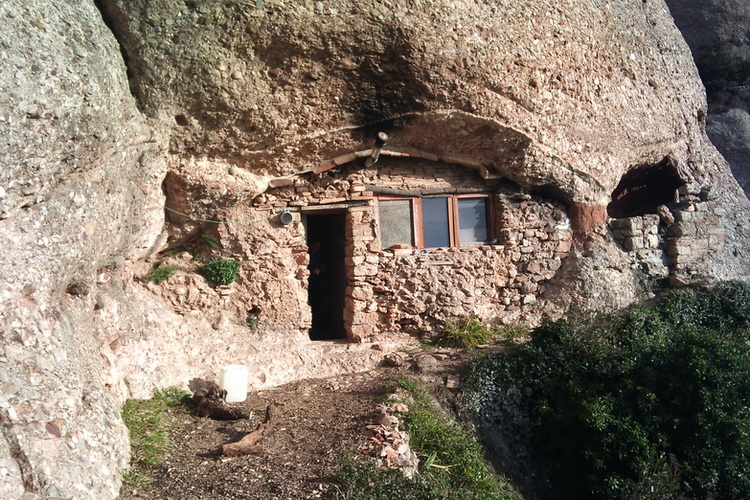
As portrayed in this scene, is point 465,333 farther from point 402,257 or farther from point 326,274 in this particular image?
point 326,274

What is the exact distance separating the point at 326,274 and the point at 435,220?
200 centimetres

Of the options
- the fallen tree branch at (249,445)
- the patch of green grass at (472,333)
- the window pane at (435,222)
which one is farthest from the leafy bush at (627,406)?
the fallen tree branch at (249,445)

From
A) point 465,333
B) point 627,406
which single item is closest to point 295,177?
point 465,333

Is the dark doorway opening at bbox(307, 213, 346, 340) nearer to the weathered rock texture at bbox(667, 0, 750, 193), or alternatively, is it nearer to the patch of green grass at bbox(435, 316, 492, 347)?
the patch of green grass at bbox(435, 316, 492, 347)

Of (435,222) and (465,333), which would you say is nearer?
(465,333)

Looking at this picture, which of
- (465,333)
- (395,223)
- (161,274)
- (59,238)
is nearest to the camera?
(59,238)

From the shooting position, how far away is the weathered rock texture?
→ 14.3m

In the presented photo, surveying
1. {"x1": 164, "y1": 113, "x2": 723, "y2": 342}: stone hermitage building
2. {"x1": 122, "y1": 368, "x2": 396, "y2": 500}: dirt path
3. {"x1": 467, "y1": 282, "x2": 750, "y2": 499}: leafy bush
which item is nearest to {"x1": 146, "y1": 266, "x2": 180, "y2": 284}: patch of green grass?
{"x1": 164, "y1": 113, "x2": 723, "y2": 342}: stone hermitage building

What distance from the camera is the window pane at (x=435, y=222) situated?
8594mm

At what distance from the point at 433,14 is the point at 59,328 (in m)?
4.97

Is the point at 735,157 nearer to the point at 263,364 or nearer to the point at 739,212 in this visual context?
the point at 739,212

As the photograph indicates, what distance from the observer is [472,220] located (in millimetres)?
8820

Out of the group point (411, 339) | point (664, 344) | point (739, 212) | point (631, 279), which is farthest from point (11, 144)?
point (739, 212)

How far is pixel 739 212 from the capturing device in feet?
32.9
